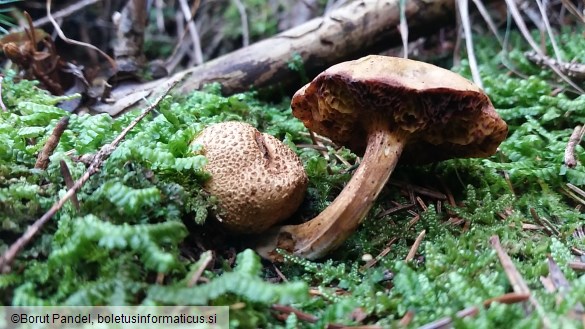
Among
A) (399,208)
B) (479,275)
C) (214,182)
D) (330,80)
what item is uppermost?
(330,80)

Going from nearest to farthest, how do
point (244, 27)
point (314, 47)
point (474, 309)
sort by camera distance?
point (474, 309) → point (314, 47) → point (244, 27)

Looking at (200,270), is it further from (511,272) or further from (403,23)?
(403,23)

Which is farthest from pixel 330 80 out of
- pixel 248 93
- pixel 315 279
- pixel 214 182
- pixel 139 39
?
pixel 139 39

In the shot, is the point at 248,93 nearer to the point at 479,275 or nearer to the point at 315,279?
the point at 315,279

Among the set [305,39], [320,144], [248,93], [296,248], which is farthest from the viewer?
[305,39]

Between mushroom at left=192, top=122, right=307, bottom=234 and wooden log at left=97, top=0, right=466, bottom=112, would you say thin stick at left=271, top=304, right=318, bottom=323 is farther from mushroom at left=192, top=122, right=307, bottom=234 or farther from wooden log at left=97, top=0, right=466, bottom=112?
wooden log at left=97, top=0, right=466, bottom=112

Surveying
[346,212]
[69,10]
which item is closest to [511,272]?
[346,212]

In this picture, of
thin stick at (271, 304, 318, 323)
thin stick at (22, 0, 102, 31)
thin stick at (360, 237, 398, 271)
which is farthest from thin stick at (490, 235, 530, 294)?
thin stick at (22, 0, 102, 31)
